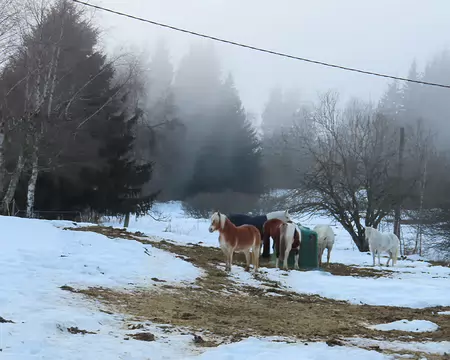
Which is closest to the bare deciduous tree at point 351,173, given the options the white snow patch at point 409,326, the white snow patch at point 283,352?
the white snow patch at point 409,326

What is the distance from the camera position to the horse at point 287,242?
14031 mm

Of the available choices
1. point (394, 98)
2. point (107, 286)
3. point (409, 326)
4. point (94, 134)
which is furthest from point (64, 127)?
point (394, 98)

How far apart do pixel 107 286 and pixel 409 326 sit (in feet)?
14.4

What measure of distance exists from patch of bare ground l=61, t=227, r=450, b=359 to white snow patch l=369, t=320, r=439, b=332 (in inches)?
5.8

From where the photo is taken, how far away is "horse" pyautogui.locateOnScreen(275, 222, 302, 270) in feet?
46.0

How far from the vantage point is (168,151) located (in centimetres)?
3547

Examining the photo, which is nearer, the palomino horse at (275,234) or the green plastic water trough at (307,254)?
the palomino horse at (275,234)

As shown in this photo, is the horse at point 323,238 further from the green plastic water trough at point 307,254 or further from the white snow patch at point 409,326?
the white snow patch at point 409,326

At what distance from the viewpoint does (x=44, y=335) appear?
4.64 metres

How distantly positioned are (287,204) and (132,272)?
62.5ft

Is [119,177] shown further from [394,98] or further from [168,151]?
[394,98]

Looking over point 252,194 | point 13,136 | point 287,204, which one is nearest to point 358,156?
point 287,204

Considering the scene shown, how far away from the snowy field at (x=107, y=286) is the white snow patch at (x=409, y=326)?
3cm

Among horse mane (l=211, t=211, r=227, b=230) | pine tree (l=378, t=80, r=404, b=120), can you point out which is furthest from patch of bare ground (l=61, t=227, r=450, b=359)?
pine tree (l=378, t=80, r=404, b=120)
